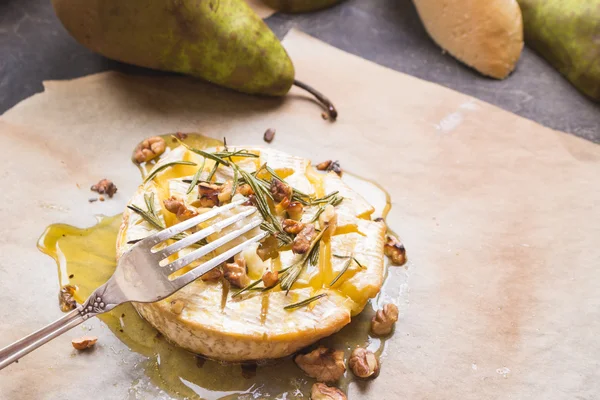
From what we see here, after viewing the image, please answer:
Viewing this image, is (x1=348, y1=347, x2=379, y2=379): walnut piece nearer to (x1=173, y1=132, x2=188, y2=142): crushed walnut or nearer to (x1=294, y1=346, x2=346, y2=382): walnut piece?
(x1=294, y1=346, x2=346, y2=382): walnut piece

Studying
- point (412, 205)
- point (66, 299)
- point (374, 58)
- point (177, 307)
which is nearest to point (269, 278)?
point (177, 307)

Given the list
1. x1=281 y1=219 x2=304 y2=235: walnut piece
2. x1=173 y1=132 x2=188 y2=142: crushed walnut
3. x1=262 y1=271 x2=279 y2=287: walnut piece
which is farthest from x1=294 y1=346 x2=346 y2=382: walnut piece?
x1=173 y1=132 x2=188 y2=142: crushed walnut

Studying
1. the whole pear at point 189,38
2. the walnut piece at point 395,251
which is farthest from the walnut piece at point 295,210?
the whole pear at point 189,38

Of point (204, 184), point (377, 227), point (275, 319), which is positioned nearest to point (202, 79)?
point (204, 184)

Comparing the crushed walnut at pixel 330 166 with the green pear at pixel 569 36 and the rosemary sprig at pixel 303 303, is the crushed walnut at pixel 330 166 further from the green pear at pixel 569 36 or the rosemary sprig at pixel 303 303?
the green pear at pixel 569 36

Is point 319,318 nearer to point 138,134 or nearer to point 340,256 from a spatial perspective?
point 340,256
